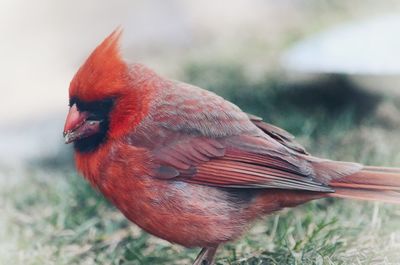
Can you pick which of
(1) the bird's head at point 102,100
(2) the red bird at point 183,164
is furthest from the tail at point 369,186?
(1) the bird's head at point 102,100

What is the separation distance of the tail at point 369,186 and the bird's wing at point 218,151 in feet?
0.18

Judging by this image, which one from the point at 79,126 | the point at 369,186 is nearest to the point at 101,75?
the point at 79,126

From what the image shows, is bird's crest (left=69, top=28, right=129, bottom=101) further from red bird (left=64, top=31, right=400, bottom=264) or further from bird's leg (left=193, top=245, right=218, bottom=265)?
bird's leg (left=193, top=245, right=218, bottom=265)

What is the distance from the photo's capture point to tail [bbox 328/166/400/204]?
438cm

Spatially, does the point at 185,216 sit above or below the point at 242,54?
below

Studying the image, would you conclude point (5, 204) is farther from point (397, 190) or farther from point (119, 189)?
point (397, 190)

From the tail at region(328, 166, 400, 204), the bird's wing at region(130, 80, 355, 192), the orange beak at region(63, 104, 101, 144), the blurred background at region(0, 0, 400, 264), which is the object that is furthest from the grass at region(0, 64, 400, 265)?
the orange beak at region(63, 104, 101, 144)

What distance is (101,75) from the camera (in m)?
4.34

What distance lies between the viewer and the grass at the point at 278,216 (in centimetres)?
477

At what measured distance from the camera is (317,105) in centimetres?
689

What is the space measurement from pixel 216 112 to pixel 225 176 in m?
0.37

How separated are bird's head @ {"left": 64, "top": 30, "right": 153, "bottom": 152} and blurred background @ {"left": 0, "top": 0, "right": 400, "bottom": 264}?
0.90 meters

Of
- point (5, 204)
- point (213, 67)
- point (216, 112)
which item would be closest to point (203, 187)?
point (216, 112)

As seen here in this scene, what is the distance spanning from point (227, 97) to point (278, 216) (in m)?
2.12
